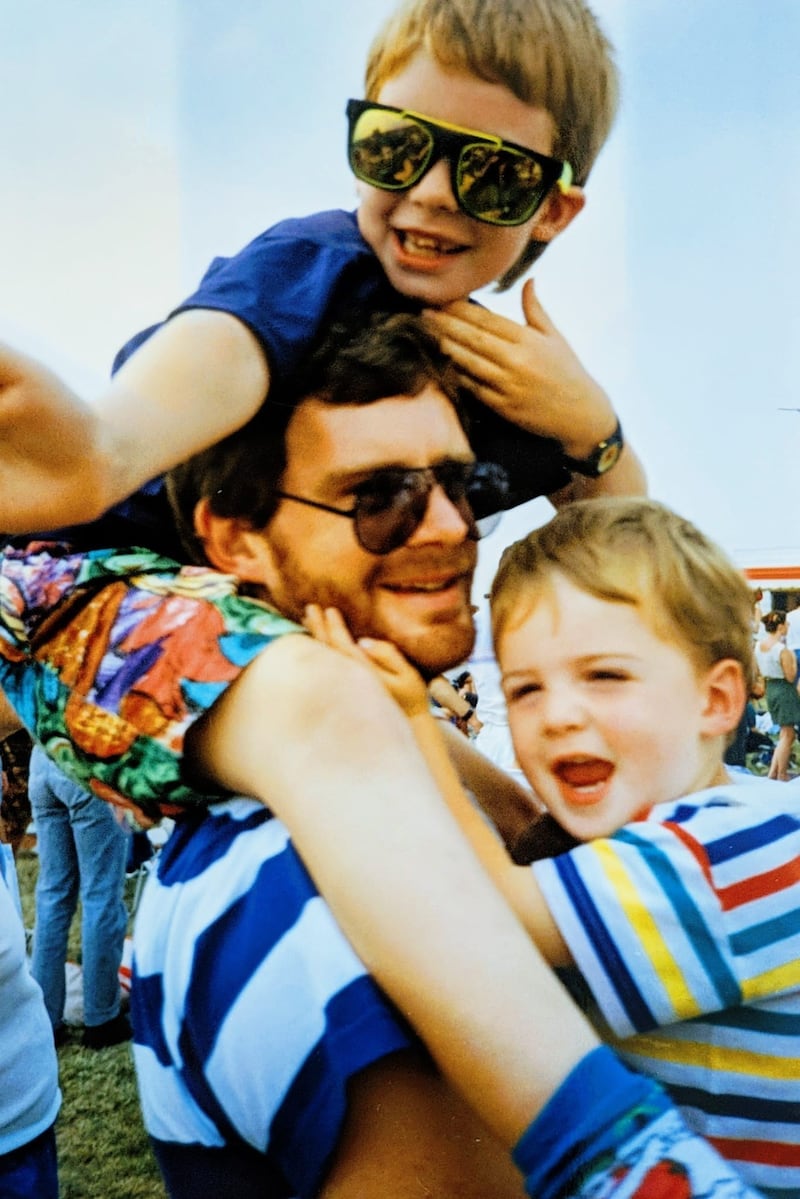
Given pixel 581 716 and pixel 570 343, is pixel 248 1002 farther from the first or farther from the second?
pixel 570 343

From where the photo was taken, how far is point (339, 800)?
1.50 feet

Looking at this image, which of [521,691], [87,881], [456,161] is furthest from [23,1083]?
[456,161]

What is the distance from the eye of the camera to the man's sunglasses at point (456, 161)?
55 cm

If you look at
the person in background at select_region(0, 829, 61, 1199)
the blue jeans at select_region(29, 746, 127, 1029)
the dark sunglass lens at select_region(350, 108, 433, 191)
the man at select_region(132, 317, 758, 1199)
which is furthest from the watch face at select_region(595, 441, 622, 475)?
the person in background at select_region(0, 829, 61, 1199)

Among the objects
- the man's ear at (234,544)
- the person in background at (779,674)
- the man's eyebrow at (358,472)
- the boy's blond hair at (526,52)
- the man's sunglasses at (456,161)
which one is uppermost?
the boy's blond hair at (526,52)

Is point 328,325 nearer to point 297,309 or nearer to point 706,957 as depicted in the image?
point 297,309

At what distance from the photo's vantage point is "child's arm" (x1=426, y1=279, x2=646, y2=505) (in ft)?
2.05

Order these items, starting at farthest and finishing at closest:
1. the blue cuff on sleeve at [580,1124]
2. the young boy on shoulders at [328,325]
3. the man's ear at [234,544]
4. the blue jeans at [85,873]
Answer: the blue jeans at [85,873] < the man's ear at [234,544] < the young boy on shoulders at [328,325] < the blue cuff on sleeve at [580,1124]

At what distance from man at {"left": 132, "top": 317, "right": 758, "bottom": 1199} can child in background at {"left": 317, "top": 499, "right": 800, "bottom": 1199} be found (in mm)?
55

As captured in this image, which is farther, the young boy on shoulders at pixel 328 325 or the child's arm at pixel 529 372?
the child's arm at pixel 529 372

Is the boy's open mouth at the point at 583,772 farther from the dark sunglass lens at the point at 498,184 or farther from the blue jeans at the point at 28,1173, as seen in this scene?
the blue jeans at the point at 28,1173

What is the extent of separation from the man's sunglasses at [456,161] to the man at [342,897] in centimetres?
9

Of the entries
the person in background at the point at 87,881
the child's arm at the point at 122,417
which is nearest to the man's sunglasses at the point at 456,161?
the child's arm at the point at 122,417

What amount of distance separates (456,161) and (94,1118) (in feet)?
3.32
